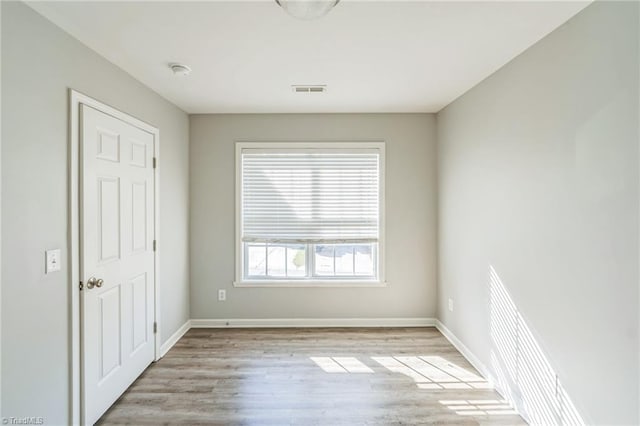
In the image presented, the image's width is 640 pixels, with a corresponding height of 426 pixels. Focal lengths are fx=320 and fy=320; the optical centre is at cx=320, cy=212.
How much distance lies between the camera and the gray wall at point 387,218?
3754 millimetres

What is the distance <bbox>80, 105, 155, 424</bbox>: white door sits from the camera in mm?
2064

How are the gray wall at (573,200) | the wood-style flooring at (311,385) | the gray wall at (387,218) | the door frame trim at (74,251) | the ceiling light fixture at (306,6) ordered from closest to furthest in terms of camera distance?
the ceiling light fixture at (306,6) < the gray wall at (573,200) < the door frame trim at (74,251) < the wood-style flooring at (311,385) < the gray wall at (387,218)

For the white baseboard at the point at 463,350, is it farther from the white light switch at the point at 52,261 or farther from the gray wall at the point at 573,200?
the white light switch at the point at 52,261

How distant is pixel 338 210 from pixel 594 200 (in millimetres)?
2480

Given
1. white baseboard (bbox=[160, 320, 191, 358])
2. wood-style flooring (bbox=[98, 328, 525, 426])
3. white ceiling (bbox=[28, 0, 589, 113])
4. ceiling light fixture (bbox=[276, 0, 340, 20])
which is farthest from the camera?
white baseboard (bbox=[160, 320, 191, 358])

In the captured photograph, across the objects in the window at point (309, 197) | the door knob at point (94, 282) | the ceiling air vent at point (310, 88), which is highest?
the ceiling air vent at point (310, 88)

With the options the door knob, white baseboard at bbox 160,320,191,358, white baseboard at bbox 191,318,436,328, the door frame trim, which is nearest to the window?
white baseboard at bbox 191,318,436,328

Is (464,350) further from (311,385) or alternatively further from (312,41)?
(312,41)

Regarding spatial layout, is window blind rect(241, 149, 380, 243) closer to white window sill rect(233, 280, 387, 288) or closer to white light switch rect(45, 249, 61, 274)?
white window sill rect(233, 280, 387, 288)

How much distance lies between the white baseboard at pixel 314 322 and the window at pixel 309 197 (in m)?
0.44

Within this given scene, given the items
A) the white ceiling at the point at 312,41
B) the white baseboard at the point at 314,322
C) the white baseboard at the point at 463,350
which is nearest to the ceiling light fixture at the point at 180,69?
the white ceiling at the point at 312,41

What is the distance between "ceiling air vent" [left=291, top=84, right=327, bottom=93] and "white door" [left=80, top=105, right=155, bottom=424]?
1.37m

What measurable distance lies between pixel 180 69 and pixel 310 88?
42.4 inches

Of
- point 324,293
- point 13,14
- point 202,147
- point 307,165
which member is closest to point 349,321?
point 324,293
